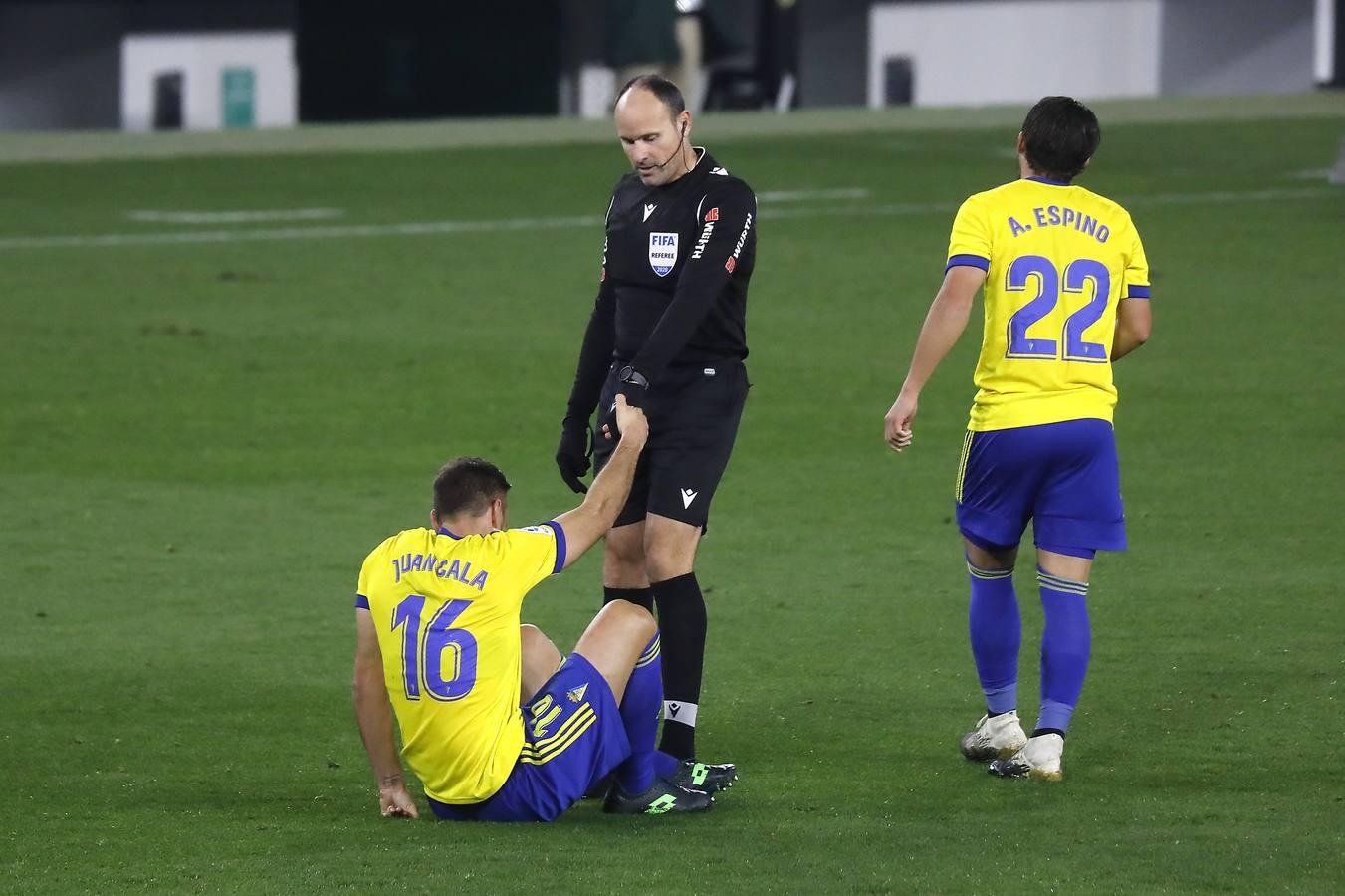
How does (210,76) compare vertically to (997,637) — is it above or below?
above

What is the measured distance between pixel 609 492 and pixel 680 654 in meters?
0.63

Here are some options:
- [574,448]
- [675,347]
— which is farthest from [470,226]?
[675,347]

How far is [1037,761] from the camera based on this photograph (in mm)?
6266

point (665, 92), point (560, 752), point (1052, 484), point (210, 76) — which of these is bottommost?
point (560, 752)

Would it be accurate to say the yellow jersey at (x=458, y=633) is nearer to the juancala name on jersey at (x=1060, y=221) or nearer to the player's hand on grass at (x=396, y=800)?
the player's hand on grass at (x=396, y=800)

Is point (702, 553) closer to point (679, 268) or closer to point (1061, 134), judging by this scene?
point (679, 268)

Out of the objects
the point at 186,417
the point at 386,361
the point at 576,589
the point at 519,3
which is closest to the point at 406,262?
the point at 386,361

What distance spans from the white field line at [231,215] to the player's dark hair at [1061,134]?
636 inches

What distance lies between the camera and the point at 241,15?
105ft

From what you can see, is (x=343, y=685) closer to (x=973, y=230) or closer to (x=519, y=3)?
(x=973, y=230)

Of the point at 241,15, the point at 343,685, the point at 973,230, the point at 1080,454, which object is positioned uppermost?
the point at 241,15

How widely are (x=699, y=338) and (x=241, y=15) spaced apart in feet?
88.4

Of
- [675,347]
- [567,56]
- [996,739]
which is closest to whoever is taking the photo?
[675,347]

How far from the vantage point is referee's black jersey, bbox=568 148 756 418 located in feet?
20.3
